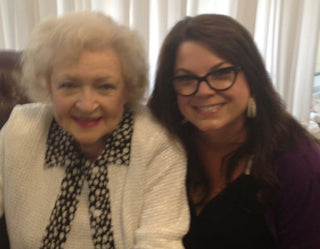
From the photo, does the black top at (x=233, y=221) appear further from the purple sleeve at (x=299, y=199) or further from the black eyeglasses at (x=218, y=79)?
the black eyeglasses at (x=218, y=79)

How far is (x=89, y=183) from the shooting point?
114cm

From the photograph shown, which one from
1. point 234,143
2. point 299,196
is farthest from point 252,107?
point 299,196

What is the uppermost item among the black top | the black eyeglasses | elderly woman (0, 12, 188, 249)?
the black eyeglasses

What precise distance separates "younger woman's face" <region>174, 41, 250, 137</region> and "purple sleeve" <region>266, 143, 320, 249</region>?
0.78ft

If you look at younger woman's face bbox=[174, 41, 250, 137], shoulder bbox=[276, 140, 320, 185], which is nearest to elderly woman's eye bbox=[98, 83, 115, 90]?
younger woman's face bbox=[174, 41, 250, 137]

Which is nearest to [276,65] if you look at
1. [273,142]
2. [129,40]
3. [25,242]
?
[273,142]

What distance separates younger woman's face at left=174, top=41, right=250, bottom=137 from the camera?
41.7 inches

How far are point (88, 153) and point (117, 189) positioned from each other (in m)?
0.18

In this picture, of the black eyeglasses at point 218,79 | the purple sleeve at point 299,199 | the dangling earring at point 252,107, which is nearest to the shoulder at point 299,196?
the purple sleeve at point 299,199

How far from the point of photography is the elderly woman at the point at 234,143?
108 cm

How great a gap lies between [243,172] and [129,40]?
0.59m

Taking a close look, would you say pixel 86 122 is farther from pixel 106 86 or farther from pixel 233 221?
pixel 233 221

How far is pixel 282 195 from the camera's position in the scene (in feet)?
3.67

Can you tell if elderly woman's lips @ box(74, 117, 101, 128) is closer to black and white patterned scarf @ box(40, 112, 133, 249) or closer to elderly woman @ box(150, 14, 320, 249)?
black and white patterned scarf @ box(40, 112, 133, 249)
